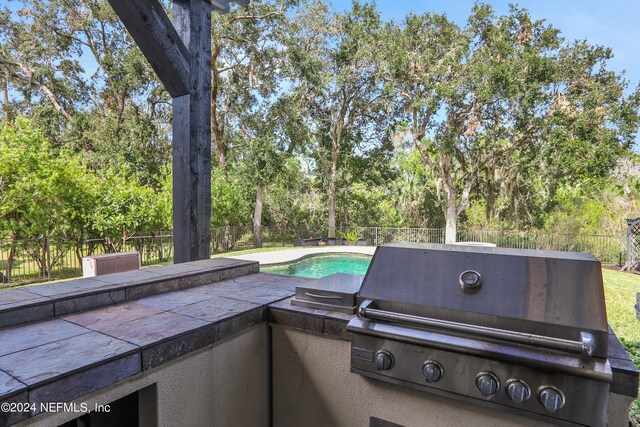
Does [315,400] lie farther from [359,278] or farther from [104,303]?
[104,303]

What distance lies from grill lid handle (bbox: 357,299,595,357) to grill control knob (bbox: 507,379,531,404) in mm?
129

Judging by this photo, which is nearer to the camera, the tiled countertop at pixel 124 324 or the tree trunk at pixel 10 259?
the tiled countertop at pixel 124 324

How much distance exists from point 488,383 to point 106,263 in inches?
230

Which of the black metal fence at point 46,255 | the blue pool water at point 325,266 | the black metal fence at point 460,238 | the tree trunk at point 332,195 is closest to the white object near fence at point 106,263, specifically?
the black metal fence at point 46,255

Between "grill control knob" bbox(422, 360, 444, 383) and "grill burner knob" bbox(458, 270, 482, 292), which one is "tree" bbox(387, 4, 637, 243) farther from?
"grill control knob" bbox(422, 360, 444, 383)

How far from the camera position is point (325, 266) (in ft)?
32.8

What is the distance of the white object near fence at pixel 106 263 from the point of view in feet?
17.6

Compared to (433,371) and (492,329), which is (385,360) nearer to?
(433,371)

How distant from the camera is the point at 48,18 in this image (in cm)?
1158

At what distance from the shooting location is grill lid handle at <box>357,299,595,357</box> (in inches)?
41.4

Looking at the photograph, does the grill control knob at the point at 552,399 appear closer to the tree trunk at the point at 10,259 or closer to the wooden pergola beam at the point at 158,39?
the wooden pergola beam at the point at 158,39

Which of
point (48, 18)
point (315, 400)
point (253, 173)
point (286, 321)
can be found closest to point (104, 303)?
point (286, 321)

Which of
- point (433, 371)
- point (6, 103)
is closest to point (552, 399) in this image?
point (433, 371)

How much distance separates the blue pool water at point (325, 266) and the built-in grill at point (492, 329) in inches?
283
